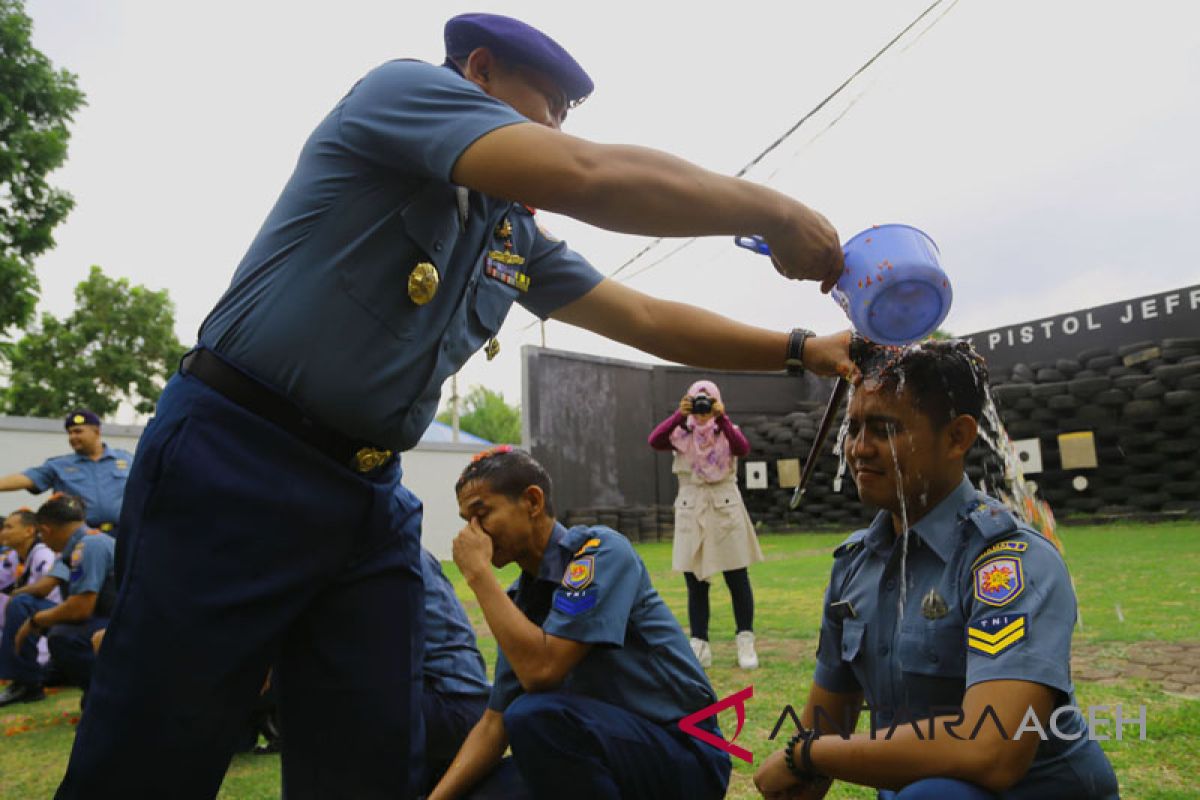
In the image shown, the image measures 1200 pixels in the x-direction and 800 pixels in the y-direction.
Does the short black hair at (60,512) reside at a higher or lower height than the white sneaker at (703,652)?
higher

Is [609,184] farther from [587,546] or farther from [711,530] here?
[711,530]

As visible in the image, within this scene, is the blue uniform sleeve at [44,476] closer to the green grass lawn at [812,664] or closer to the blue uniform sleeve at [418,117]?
the green grass lawn at [812,664]

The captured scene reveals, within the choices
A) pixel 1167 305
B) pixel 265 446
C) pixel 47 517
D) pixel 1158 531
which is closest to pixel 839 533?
pixel 1158 531

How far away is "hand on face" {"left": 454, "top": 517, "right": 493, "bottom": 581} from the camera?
96.6 inches

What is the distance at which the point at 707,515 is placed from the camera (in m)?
5.70

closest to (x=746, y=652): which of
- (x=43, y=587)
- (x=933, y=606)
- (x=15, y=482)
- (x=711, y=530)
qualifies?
(x=711, y=530)

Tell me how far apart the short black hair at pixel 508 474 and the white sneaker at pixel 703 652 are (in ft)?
8.88

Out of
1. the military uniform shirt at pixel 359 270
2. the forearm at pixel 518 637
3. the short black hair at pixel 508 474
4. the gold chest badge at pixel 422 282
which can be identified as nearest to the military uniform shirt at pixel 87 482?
→ the short black hair at pixel 508 474

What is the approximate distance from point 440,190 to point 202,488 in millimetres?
703

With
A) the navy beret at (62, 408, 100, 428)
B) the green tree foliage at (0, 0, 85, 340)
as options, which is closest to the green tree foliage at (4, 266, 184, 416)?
the green tree foliage at (0, 0, 85, 340)

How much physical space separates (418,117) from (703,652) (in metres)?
4.31

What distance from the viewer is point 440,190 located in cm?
162

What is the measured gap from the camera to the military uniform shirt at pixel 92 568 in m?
4.96

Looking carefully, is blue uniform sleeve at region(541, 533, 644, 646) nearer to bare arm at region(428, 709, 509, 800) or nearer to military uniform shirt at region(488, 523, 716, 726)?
military uniform shirt at region(488, 523, 716, 726)
